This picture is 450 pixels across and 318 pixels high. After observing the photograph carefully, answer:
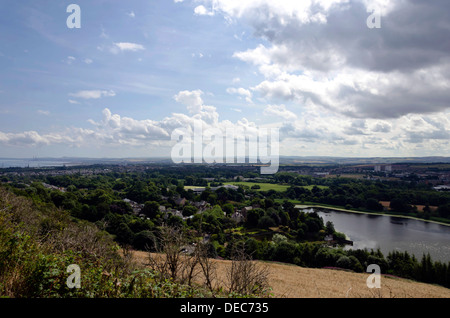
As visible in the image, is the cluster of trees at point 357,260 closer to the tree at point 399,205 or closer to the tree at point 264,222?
the tree at point 264,222

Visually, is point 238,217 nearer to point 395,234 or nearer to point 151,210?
point 151,210

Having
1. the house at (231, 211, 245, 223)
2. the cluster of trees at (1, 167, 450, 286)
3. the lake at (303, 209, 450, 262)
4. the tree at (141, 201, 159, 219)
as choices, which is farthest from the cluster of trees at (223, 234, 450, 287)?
the tree at (141, 201, 159, 219)

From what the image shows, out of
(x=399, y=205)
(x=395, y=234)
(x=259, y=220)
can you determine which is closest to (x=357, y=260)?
(x=259, y=220)
